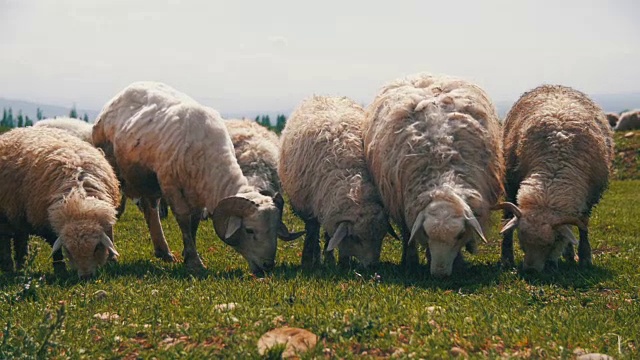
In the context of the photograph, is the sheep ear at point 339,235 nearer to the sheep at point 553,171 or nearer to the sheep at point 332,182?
the sheep at point 332,182

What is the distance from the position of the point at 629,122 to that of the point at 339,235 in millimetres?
32953

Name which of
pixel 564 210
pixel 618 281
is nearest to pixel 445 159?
pixel 564 210

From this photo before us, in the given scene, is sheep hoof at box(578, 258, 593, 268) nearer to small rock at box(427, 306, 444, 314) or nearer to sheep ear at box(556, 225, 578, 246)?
sheep ear at box(556, 225, 578, 246)

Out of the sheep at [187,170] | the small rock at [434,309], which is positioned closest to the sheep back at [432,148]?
the sheep at [187,170]

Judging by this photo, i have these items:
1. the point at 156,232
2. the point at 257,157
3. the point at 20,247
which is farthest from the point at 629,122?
the point at 20,247

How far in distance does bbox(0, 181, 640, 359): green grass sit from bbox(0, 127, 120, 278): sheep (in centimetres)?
35

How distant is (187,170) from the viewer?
9.54m

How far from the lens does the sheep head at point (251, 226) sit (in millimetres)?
8812

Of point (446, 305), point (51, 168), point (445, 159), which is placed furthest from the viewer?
point (51, 168)

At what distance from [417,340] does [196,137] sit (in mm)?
5431

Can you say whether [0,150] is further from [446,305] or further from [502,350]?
[502,350]

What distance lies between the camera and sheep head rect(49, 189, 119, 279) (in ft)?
26.3

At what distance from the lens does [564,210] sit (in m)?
8.61

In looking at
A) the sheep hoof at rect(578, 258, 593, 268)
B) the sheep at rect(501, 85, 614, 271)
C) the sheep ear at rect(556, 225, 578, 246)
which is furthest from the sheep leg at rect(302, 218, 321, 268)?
the sheep hoof at rect(578, 258, 593, 268)
